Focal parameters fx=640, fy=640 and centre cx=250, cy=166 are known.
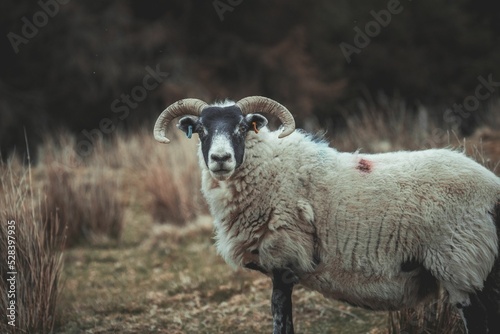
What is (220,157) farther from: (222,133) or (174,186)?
(174,186)

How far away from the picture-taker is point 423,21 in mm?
26609

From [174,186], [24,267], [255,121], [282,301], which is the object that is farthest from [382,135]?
[24,267]

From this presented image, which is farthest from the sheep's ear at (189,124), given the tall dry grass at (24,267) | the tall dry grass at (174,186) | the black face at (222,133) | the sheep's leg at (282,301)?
the tall dry grass at (174,186)

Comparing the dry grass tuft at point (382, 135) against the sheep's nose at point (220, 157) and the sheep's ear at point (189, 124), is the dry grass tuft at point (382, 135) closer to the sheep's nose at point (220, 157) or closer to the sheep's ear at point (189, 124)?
the sheep's ear at point (189, 124)

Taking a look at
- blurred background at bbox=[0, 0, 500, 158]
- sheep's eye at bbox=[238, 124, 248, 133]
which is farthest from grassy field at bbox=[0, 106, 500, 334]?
blurred background at bbox=[0, 0, 500, 158]

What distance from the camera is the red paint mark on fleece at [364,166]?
462 centimetres

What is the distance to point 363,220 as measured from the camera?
446 centimetres

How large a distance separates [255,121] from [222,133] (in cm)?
33

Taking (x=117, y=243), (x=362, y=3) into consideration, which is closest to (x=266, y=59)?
(x=362, y=3)

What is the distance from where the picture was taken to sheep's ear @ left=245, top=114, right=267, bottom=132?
16.0ft

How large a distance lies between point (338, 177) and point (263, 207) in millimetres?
588

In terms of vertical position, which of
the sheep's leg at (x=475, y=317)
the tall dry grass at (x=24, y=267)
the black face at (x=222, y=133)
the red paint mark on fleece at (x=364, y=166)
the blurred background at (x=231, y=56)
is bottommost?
the sheep's leg at (x=475, y=317)

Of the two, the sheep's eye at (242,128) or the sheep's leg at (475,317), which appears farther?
the sheep's eye at (242,128)

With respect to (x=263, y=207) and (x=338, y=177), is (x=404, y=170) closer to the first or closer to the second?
(x=338, y=177)
